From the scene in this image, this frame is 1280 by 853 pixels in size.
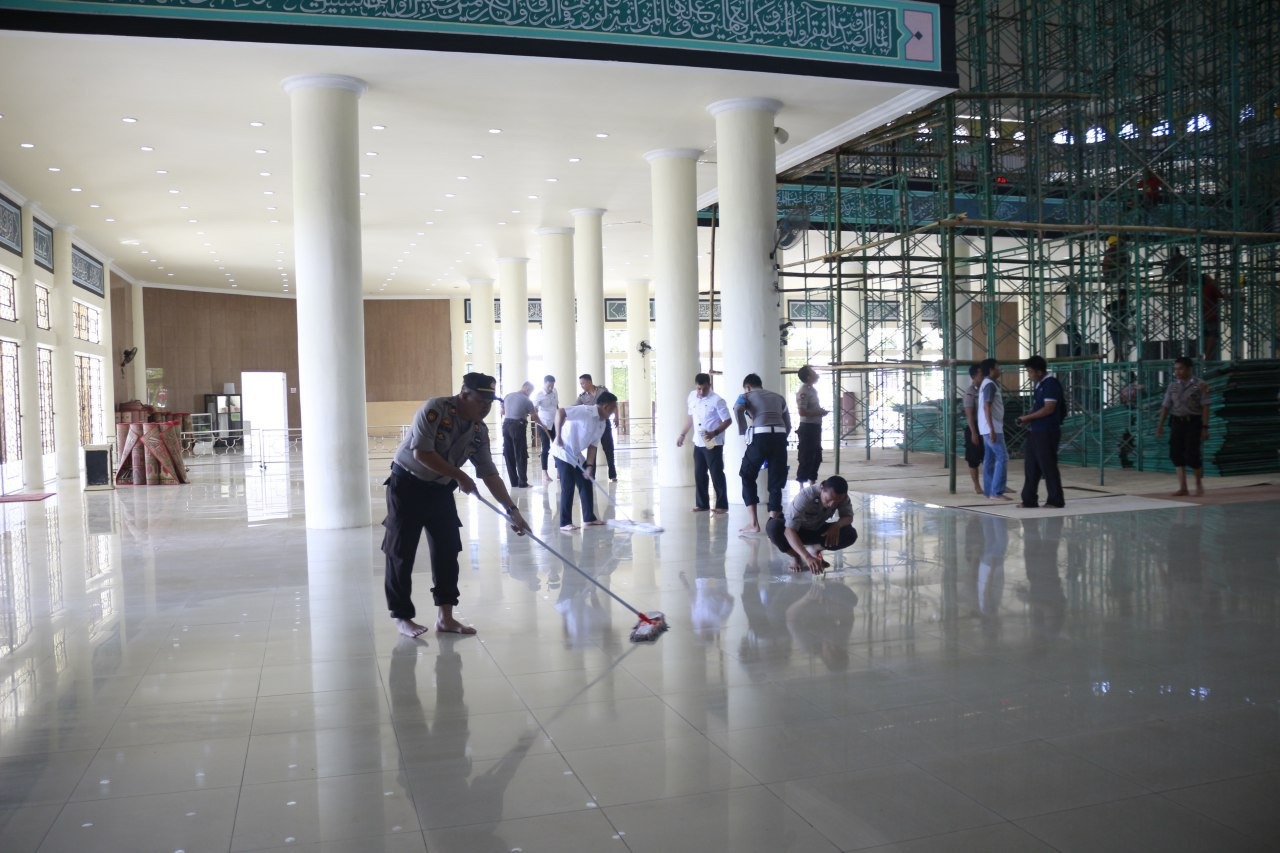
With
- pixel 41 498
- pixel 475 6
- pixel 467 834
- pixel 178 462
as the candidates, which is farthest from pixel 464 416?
pixel 178 462

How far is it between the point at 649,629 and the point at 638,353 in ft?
85.2

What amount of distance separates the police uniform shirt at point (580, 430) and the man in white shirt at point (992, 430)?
3.95 metres

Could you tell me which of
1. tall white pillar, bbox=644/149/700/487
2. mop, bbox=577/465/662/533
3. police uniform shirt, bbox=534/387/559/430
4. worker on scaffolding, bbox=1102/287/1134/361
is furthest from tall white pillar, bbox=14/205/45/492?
worker on scaffolding, bbox=1102/287/1134/361

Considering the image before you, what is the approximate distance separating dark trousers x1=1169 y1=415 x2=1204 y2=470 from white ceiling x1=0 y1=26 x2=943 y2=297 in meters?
4.21

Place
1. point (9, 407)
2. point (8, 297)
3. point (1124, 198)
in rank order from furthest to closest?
point (1124, 198) → point (9, 407) → point (8, 297)

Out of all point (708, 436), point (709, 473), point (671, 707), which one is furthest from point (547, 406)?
point (671, 707)

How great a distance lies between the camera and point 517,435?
14.0 metres

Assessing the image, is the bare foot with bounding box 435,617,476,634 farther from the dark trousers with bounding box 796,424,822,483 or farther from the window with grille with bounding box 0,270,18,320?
the window with grille with bounding box 0,270,18,320

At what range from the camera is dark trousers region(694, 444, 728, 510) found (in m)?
10.1

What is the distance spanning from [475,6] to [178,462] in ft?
33.8

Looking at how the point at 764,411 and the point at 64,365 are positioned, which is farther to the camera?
the point at 64,365

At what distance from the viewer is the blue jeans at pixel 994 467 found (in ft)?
34.4

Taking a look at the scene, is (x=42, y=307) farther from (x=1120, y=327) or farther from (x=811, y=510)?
(x=1120, y=327)

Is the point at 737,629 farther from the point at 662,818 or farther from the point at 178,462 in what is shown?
the point at 178,462
